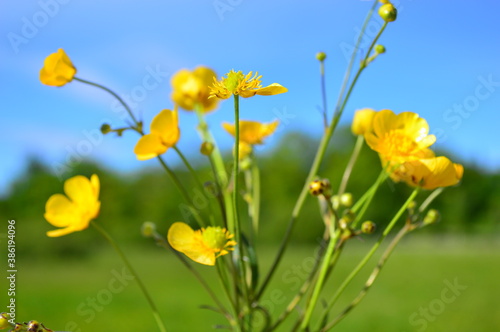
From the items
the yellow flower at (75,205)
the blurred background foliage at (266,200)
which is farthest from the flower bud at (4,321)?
the blurred background foliage at (266,200)

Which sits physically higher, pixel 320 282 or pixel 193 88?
pixel 193 88

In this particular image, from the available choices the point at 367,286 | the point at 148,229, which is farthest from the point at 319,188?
the point at 148,229

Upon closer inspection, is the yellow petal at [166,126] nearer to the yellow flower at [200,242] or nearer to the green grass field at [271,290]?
the yellow flower at [200,242]

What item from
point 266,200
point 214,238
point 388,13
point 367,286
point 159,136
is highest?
point 388,13

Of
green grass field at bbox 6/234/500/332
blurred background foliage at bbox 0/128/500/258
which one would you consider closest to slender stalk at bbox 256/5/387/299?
green grass field at bbox 6/234/500/332

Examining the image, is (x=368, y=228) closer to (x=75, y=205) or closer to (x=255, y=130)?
(x=255, y=130)

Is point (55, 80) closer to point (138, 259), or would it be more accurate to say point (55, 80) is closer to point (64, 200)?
point (64, 200)
